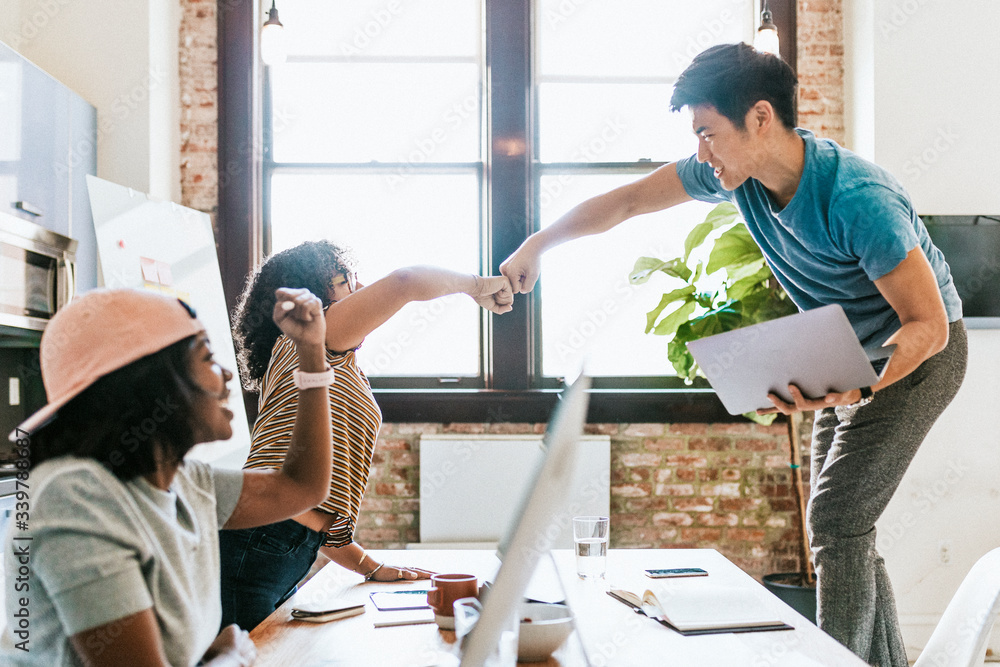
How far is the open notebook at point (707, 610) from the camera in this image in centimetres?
110

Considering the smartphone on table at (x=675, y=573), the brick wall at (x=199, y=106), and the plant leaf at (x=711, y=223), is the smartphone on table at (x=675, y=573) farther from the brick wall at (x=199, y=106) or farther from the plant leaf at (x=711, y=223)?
the brick wall at (x=199, y=106)

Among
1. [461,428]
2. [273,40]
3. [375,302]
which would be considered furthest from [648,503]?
[273,40]

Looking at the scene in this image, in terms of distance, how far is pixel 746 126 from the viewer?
1563 mm

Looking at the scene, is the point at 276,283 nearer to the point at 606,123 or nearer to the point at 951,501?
the point at 606,123

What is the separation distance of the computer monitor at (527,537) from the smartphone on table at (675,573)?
2.96 ft

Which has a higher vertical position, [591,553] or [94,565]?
[94,565]

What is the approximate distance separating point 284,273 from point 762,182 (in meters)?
1.10

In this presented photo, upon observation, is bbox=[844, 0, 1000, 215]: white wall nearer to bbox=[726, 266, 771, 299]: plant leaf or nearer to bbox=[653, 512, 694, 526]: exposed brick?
bbox=[726, 266, 771, 299]: plant leaf

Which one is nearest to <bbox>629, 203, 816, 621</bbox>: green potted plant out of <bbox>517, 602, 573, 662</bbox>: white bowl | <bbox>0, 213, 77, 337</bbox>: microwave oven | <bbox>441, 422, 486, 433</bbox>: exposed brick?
<bbox>441, 422, 486, 433</bbox>: exposed brick

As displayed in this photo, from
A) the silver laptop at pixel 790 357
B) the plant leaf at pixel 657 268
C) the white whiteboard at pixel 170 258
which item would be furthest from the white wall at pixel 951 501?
the white whiteboard at pixel 170 258

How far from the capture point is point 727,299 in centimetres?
286

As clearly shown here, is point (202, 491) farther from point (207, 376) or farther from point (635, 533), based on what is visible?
point (635, 533)

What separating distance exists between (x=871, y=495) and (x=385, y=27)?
2887mm

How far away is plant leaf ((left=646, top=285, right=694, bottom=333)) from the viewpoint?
279 cm
